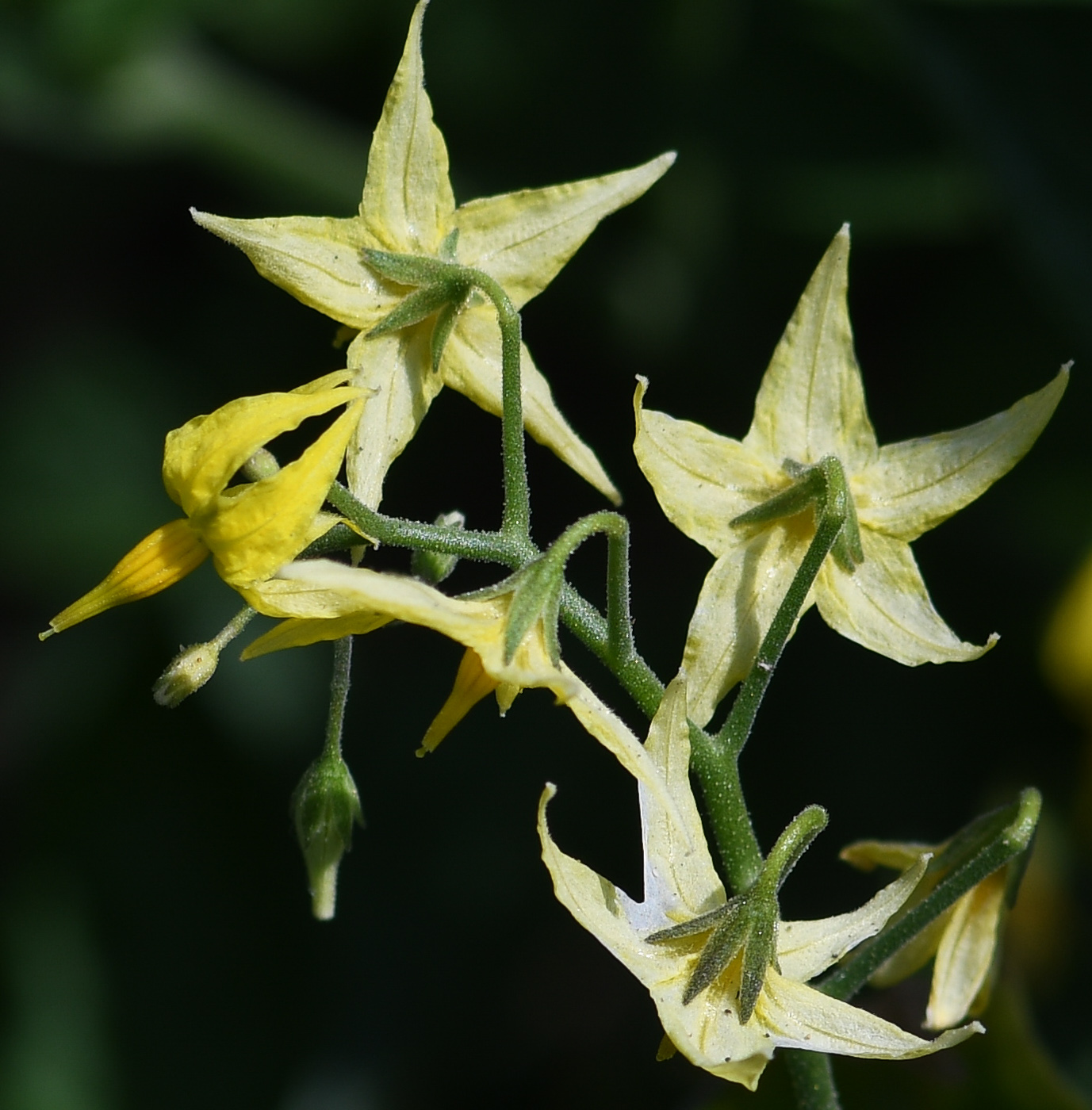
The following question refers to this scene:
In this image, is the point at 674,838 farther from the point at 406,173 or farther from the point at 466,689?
the point at 406,173

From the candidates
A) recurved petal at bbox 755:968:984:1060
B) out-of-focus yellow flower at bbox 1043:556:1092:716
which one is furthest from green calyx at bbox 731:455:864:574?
out-of-focus yellow flower at bbox 1043:556:1092:716

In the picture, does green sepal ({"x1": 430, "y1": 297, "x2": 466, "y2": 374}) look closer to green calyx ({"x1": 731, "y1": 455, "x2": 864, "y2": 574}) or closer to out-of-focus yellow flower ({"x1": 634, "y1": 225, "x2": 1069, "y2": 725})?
out-of-focus yellow flower ({"x1": 634, "y1": 225, "x2": 1069, "y2": 725})

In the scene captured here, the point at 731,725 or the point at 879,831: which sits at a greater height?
the point at 731,725

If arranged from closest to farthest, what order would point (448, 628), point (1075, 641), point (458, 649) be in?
point (448, 628) < point (1075, 641) < point (458, 649)

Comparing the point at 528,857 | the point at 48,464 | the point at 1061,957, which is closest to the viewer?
the point at 1061,957

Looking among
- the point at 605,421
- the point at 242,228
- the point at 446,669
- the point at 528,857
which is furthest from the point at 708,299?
the point at 242,228

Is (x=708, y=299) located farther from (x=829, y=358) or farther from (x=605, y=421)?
(x=829, y=358)

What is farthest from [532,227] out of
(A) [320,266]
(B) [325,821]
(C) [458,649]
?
(C) [458,649]
